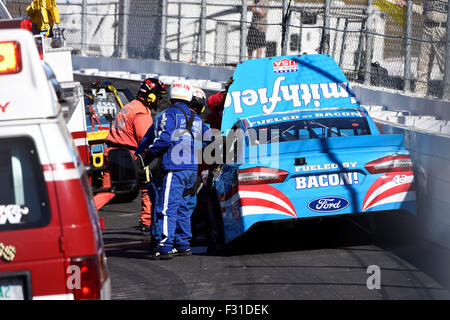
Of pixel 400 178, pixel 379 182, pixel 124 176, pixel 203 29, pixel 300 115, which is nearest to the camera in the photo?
pixel 124 176

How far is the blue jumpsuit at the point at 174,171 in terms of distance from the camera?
8.84m

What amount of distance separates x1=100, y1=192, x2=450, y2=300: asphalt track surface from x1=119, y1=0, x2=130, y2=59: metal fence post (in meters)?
12.6

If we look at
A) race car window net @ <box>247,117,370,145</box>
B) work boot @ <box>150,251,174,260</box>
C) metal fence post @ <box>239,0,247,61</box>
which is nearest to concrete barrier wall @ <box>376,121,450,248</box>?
race car window net @ <box>247,117,370,145</box>

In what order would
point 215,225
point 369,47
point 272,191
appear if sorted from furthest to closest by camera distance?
point 369,47 → point 215,225 → point 272,191

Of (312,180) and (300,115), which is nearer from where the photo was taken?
(312,180)

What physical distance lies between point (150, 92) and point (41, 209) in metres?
6.36

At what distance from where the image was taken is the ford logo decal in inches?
330

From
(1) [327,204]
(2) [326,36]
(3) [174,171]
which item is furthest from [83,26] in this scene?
(1) [327,204]

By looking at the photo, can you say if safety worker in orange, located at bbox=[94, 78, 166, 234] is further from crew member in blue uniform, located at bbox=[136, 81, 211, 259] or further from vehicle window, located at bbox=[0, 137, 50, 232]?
vehicle window, located at bbox=[0, 137, 50, 232]

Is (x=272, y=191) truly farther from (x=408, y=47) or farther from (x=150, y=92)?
(x=408, y=47)

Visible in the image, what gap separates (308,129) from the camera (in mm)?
9742

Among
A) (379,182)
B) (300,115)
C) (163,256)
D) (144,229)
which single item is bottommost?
(144,229)

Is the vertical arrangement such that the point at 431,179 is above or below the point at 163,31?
below

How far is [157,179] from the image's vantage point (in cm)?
902
